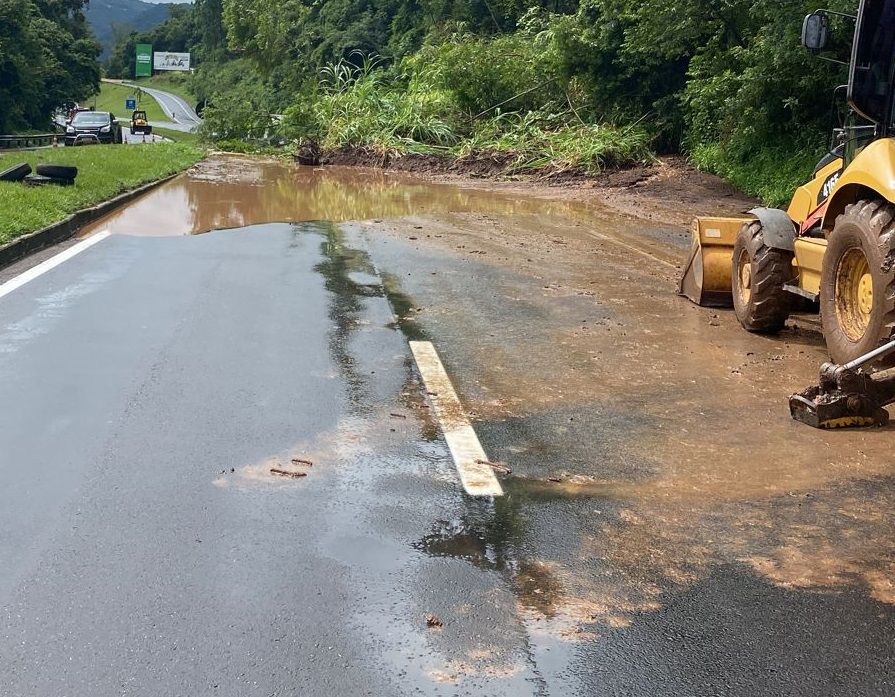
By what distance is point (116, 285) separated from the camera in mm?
10477

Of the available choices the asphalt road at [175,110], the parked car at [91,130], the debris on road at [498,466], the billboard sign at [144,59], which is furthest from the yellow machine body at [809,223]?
the billboard sign at [144,59]

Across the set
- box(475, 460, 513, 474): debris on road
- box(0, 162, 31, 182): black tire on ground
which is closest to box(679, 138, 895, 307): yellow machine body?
box(475, 460, 513, 474): debris on road

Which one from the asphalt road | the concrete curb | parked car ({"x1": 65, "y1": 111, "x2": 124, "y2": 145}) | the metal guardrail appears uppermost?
the asphalt road

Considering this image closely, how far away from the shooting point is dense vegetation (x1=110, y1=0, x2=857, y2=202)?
1948cm

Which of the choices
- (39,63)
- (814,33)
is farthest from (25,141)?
(814,33)

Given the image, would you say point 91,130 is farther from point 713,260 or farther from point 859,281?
point 859,281

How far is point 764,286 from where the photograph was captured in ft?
29.4

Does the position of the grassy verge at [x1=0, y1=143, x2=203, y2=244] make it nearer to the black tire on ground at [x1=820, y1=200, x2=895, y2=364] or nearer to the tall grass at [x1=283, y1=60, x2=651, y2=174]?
the tall grass at [x1=283, y1=60, x2=651, y2=174]

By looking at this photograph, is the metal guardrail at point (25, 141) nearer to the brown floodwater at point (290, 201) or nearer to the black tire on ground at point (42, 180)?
the brown floodwater at point (290, 201)

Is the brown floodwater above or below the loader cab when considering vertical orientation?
below

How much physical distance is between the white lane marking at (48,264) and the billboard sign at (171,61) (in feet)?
472

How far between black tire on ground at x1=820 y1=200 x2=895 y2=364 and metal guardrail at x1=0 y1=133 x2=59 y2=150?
46160 mm

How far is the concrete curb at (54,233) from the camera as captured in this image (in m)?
12.0

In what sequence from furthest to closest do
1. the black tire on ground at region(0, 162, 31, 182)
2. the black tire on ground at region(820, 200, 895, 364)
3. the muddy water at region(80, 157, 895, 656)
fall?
the black tire on ground at region(0, 162, 31, 182)
the black tire on ground at region(820, 200, 895, 364)
the muddy water at region(80, 157, 895, 656)
